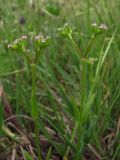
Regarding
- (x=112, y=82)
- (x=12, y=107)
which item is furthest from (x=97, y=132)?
(x=12, y=107)

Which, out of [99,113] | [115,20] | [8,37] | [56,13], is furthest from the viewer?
[56,13]

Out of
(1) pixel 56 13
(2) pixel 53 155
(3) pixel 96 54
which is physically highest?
(1) pixel 56 13

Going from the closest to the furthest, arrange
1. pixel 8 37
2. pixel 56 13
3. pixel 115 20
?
pixel 8 37
pixel 115 20
pixel 56 13

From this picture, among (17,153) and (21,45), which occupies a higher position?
(21,45)

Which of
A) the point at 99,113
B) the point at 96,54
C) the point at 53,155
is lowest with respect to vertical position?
the point at 53,155

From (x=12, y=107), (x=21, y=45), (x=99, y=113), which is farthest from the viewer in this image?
(x=12, y=107)

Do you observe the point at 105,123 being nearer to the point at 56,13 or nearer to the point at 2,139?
the point at 2,139

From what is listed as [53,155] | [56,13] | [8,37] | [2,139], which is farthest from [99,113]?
[56,13]

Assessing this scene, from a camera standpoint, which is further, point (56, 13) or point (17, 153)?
point (56, 13)

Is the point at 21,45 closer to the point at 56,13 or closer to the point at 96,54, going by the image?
the point at 96,54
